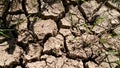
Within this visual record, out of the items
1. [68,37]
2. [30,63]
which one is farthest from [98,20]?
[30,63]

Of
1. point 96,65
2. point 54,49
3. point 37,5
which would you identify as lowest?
point 96,65

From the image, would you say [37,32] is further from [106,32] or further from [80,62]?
[106,32]

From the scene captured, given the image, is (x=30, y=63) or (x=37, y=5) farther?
(x=37, y=5)

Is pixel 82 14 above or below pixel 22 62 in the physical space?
above

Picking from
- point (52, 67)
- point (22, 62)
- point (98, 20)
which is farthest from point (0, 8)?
point (98, 20)

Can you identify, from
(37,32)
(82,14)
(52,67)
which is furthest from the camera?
(82,14)

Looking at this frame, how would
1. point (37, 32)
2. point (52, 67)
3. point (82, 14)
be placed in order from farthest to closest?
point (82, 14), point (37, 32), point (52, 67)
